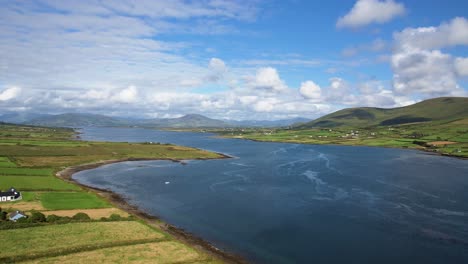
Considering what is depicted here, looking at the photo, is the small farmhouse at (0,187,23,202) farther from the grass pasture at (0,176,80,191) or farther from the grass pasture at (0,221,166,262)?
the grass pasture at (0,221,166,262)

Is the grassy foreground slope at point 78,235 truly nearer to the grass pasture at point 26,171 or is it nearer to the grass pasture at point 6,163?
the grass pasture at point 26,171

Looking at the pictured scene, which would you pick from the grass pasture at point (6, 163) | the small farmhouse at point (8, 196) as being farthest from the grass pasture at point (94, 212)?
the grass pasture at point (6, 163)

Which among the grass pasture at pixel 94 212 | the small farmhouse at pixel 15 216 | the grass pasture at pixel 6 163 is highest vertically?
the grass pasture at pixel 6 163

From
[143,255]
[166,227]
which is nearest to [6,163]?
[166,227]

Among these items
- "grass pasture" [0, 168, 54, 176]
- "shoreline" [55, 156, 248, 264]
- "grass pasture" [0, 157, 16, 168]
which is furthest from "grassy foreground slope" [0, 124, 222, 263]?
"grass pasture" [0, 157, 16, 168]

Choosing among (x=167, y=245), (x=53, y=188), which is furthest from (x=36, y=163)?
(x=167, y=245)
